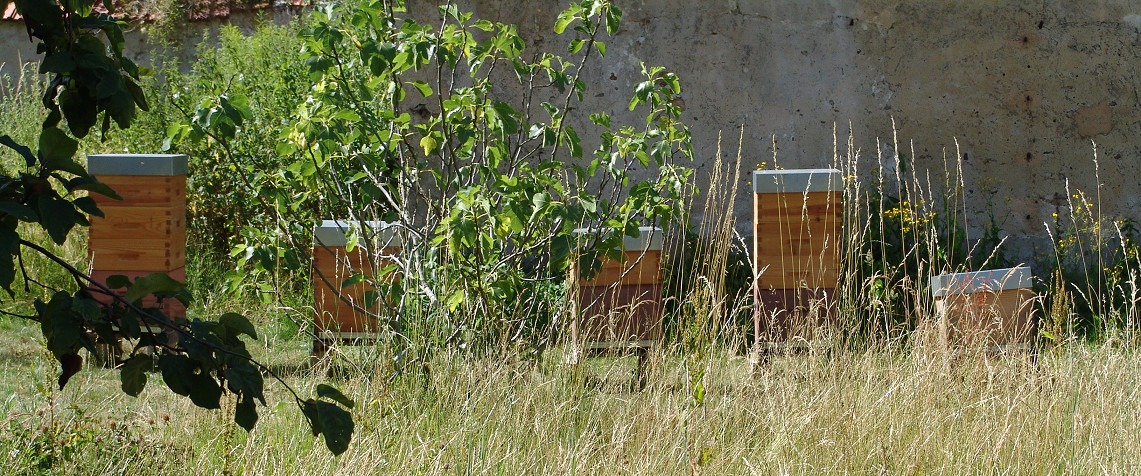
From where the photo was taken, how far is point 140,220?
4910 mm

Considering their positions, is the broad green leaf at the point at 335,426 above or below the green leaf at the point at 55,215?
below

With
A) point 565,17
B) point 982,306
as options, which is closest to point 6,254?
point 565,17

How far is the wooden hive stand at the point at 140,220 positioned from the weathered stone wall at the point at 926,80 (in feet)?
8.97

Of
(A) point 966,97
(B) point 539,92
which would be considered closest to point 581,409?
(B) point 539,92

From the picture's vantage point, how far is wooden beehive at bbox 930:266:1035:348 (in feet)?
12.9

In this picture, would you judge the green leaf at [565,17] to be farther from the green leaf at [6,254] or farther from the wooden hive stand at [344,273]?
the green leaf at [6,254]

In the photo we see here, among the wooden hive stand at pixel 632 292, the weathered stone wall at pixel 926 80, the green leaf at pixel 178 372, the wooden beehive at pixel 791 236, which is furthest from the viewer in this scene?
the weathered stone wall at pixel 926 80

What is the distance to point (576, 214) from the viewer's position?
3.72m

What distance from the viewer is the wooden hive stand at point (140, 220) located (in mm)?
4863

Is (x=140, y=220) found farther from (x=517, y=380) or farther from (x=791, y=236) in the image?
(x=791, y=236)

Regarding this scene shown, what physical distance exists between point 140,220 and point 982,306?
12.1 ft

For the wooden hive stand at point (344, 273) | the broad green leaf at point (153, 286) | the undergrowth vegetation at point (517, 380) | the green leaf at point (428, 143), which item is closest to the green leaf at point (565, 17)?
the undergrowth vegetation at point (517, 380)

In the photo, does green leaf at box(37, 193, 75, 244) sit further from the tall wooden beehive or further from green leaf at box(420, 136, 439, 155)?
the tall wooden beehive

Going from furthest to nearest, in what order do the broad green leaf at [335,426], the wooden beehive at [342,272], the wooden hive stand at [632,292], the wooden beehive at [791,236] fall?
1. the wooden beehive at [791,236]
2. the wooden beehive at [342,272]
3. the wooden hive stand at [632,292]
4. the broad green leaf at [335,426]
